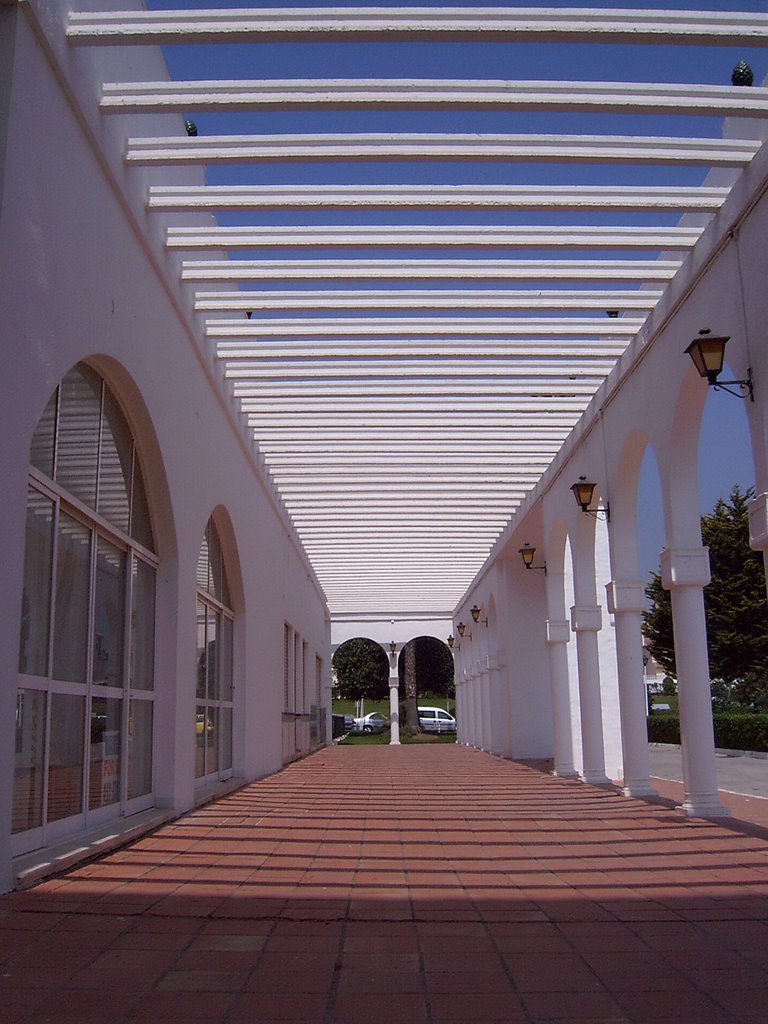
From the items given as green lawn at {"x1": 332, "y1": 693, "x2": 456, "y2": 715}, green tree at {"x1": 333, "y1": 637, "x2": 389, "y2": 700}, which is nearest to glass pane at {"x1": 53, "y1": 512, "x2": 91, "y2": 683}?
green tree at {"x1": 333, "y1": 637, "x2": 389, "y2": 700}

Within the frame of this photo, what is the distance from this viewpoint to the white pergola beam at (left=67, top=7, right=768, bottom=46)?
5656 millimetres

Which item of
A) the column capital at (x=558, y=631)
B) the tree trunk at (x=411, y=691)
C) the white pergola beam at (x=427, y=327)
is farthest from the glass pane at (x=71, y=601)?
the tree trunk at (x=411, y=691)

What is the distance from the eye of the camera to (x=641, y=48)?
6445mm

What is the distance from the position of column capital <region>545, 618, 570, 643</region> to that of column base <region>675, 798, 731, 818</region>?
5.22m

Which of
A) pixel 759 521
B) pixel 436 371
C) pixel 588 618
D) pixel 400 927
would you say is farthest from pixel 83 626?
pixel 588 618

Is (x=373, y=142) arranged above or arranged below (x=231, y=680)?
above

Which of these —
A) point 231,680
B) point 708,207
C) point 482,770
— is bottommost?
point 482,770

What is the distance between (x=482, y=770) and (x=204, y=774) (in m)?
6.18

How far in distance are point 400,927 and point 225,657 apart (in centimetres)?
746

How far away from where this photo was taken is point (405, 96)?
620 cm

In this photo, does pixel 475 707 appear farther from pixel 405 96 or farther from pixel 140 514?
pixel 405 96

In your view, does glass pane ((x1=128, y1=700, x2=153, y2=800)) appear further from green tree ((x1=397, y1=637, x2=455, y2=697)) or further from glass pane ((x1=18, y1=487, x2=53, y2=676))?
green tree ((x1=397, y1=637, x2=455, y2=697))

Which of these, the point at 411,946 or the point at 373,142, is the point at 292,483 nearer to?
the point at 373,142

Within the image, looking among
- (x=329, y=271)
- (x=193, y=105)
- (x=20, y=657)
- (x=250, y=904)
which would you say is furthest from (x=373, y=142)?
(x=250, y=904)
